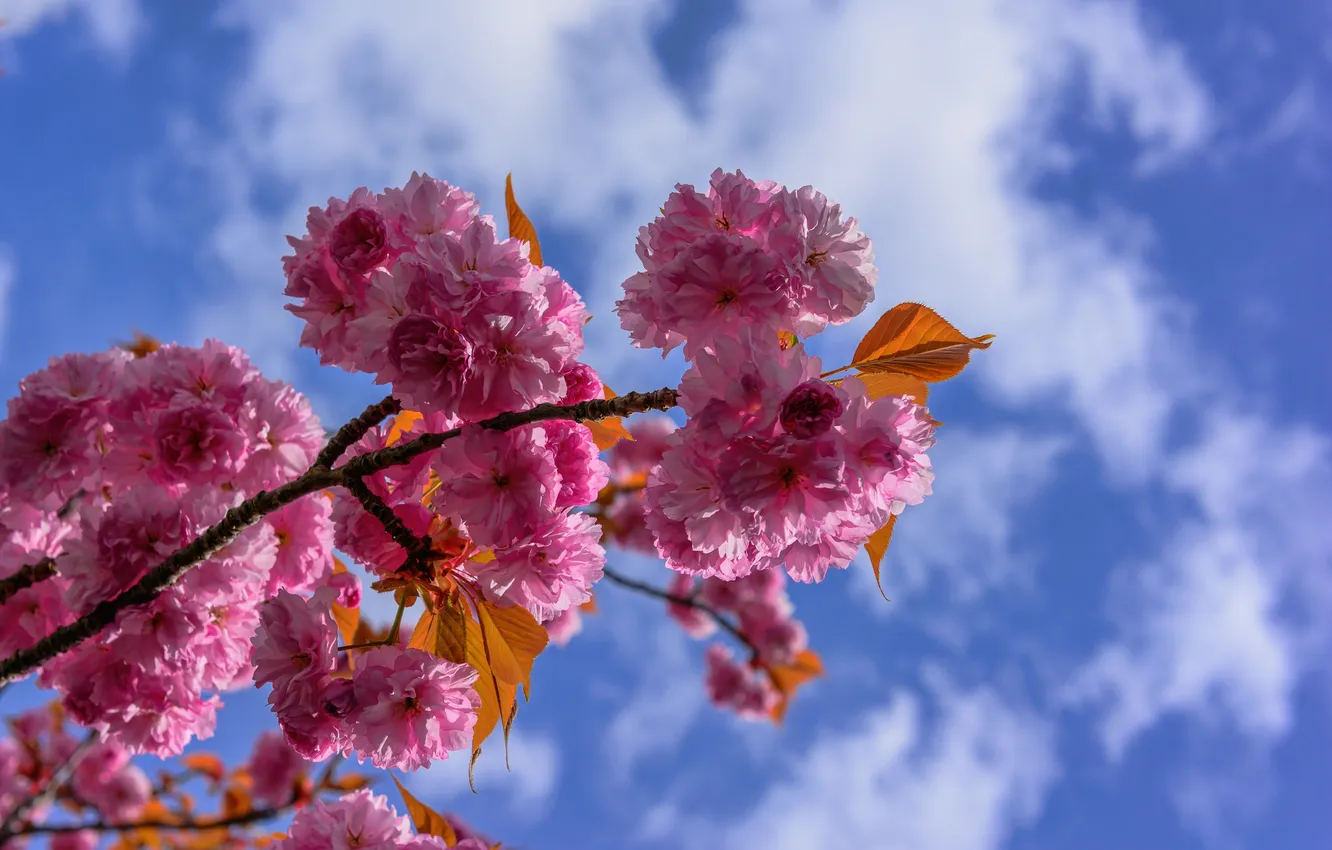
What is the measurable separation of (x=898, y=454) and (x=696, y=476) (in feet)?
1.01

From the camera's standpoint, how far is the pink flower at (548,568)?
142cm

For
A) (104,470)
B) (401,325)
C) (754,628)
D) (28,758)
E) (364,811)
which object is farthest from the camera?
(754,628)

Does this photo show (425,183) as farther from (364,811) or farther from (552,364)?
(364,811)

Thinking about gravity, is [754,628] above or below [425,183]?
above

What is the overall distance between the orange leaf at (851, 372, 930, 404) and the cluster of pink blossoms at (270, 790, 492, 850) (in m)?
1.25

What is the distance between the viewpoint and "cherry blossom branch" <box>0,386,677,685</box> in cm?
135

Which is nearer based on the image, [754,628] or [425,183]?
[425,183]

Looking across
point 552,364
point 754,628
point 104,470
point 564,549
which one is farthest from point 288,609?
point 754,628

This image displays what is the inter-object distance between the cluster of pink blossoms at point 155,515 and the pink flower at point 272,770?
181 inches

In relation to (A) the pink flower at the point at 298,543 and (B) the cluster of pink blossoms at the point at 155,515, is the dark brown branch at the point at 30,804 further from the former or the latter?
(A) the pink flower at the point at 298,543

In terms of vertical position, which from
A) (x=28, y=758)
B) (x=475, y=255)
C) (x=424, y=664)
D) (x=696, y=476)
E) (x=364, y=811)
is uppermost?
(x=28, y=758)

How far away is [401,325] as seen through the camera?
1307 millimetres

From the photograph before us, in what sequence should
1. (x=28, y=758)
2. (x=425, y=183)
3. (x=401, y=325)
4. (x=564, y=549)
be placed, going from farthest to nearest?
(x=28, y=758)
(x=425, y=183)
(x=564, y=549)
(x=401, y=325)

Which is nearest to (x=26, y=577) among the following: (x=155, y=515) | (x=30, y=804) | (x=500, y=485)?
(x=155, y=515)
